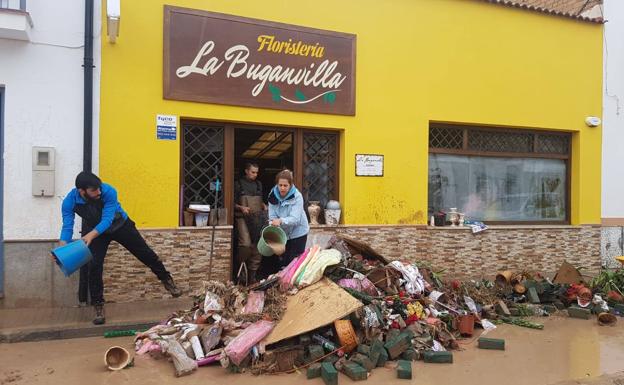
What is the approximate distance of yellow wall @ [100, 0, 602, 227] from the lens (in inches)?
257

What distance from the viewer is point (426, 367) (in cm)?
465

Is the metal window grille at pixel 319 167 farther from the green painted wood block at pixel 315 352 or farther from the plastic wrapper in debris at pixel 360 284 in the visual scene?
the green painted wood block at pixel 315 352

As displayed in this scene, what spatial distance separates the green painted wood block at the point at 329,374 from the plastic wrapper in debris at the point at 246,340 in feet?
2.11

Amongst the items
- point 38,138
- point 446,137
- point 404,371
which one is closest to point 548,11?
point 446,137

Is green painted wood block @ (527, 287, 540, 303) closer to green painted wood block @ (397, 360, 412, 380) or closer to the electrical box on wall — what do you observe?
green painted wood block @ (397, 360, 412, 380)

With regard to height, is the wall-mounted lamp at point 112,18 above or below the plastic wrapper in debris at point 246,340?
above

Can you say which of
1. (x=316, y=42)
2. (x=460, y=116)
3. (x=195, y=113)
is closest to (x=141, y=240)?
(x=195, y=113)

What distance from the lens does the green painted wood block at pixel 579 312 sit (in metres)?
6.48

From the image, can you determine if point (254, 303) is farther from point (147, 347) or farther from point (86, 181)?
point (86, 181)

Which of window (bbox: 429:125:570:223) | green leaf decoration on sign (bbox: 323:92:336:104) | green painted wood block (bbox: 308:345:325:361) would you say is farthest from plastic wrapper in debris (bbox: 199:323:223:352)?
window (bbox: 429:125:570:223)

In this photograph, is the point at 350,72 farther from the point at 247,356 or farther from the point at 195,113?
the point at 247,356

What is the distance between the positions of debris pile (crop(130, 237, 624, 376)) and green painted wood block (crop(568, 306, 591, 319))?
0.01 metres

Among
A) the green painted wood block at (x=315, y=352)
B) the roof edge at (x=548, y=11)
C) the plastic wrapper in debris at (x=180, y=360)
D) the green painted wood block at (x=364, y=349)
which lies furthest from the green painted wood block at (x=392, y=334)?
the roof edge at (x=548, y=11)

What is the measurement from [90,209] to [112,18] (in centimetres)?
232
